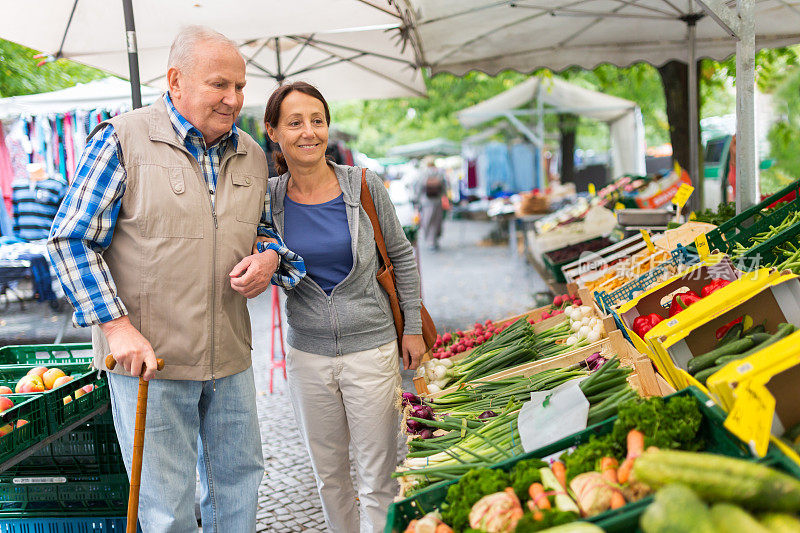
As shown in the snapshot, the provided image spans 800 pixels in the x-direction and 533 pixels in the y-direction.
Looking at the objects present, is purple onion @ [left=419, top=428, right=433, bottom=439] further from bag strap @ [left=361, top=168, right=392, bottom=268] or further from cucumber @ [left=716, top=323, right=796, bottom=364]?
cucumber @ [left=716, top=323, right=796, bottom=364]

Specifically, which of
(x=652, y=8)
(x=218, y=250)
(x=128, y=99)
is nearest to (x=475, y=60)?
(x=652, y=8)

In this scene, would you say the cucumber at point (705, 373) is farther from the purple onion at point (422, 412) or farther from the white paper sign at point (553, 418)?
the purple onion at point (422, 412)

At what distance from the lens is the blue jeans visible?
2.45m

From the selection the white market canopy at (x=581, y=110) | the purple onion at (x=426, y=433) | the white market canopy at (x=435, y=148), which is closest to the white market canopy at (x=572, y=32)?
the purple onion at (x=426, y=433)

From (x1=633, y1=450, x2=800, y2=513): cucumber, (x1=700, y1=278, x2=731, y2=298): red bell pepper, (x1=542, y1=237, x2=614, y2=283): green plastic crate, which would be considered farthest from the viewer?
Answer: (x1=542, y1=237, x2=614, y2=283): green plastic crate

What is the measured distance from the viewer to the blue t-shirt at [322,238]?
9.27ft

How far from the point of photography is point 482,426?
263cm

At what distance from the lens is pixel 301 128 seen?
2.74 meters

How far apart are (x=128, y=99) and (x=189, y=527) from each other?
6911mm

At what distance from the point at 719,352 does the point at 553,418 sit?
1.96 ft

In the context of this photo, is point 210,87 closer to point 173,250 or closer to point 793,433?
point 173,250

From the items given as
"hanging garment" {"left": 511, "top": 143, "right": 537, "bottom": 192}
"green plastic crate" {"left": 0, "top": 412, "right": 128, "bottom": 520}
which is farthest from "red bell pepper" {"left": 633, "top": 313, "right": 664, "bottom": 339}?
"hanging garment" {"left": 511, "top": 143, "right": 537, "bottom": 192}

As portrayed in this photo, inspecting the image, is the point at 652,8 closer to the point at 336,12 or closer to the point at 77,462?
the point at 336,12

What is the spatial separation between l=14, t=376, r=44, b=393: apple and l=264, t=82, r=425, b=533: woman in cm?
120
